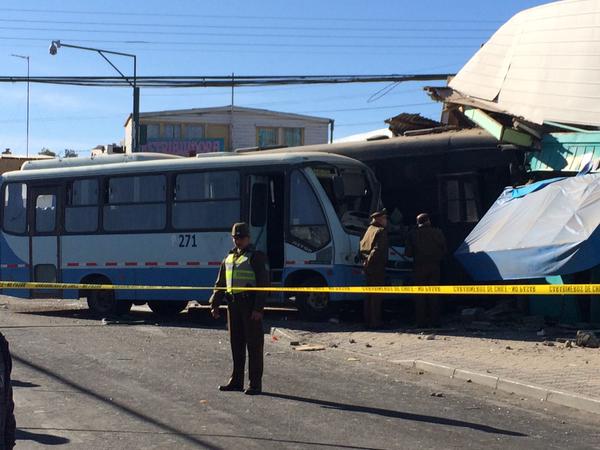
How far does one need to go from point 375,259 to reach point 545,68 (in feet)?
18.0

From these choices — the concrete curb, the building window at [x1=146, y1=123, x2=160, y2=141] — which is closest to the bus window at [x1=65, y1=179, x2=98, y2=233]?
the concrete curb

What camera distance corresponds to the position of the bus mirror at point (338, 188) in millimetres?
16406

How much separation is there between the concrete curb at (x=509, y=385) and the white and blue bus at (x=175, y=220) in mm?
4513

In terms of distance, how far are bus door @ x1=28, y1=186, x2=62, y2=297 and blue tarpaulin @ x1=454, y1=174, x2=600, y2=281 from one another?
29.1 feet

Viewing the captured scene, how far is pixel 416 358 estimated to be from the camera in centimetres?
1195

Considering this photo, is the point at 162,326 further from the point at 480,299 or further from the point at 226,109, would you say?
the point at 226,109

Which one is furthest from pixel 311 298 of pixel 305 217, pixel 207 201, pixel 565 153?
pixel 565 153

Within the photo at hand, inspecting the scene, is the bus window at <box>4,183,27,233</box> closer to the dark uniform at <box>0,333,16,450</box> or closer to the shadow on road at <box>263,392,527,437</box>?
the shadow on road at <box>263,392,527,437</box>

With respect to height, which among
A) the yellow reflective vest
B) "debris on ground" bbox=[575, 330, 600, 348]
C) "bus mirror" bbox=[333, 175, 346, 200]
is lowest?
"debris on ground" bbox=[575, 330, 600, 348]

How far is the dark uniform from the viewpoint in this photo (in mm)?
4824

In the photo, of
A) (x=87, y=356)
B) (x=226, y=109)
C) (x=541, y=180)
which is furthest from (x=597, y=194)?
(x=226, y=109)

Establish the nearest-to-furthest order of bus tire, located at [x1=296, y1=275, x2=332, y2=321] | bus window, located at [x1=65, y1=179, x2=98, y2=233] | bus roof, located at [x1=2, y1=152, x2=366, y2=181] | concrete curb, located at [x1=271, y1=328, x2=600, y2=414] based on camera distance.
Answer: concrete curb, located at [x1=271, y1=328, x2=600, y2=414] → bus tire, located at [x1=296, y1=275, x2=332, y2=321] → bus roof, located at [x1=2, y1=152, x2=366, y2=181] → bus window, located at [x1=65, y1=179, x2=98, y2=233]

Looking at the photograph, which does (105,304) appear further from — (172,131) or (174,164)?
(172,131)

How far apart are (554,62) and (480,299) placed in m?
4.78
